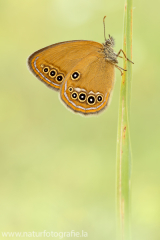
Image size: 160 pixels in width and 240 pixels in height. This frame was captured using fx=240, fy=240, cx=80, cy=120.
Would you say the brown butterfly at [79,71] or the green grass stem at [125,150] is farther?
the brown butterfly at [79,71]

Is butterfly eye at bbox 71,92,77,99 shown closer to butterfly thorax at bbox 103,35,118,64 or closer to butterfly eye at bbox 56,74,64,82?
butterfly eye at bbox 56,74,64,82

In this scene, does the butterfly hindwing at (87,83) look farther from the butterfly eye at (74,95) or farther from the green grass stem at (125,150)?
the green grass stem at (125,150)

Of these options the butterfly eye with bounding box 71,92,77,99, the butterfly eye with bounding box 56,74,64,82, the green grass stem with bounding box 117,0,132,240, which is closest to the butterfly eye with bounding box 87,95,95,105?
the butterfly eye with bounding box 71,92,77,99

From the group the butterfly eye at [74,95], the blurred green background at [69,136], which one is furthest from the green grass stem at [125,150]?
the blurred green background at [69,136]

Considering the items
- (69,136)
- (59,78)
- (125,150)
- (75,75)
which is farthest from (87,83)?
(69,136)

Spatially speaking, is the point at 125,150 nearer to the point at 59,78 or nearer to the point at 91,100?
the point at 91,100
